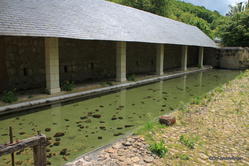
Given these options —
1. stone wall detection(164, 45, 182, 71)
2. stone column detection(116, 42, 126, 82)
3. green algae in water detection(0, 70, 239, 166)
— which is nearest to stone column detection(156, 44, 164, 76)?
stone wall detection(164, 45, 182, 71)

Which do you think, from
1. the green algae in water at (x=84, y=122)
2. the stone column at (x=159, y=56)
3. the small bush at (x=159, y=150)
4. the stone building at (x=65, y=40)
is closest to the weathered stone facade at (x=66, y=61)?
the stone building at (x=65, y=40)

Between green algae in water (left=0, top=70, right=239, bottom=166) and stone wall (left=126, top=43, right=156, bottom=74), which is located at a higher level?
stone wall (left=126, top=43, right=156, bottom=74)

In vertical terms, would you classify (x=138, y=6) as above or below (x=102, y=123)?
above

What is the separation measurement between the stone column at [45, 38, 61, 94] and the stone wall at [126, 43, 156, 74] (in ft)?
18.3

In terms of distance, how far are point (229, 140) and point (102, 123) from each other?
2.65 metres

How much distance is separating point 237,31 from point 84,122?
21.0 metres

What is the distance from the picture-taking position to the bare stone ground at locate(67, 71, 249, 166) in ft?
9.13

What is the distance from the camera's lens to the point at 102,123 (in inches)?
189

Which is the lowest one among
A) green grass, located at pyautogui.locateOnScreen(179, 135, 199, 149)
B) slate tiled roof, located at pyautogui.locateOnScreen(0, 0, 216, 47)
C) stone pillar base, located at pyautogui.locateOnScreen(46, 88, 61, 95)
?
green grass, located at pyautogui.locateOnScreen(179, 135, 199, 149)

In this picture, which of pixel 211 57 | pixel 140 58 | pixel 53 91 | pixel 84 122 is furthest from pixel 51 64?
pixel 211 57

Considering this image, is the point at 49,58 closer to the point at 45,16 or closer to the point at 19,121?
the point at 45,16

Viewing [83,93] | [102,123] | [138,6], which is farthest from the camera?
[138,6]

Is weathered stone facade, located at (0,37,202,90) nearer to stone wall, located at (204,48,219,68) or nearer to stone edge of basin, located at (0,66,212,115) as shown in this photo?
stone edge of basin, located at (0,66,212,115)

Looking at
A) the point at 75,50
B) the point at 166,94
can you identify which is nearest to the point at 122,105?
the point at 166,94
